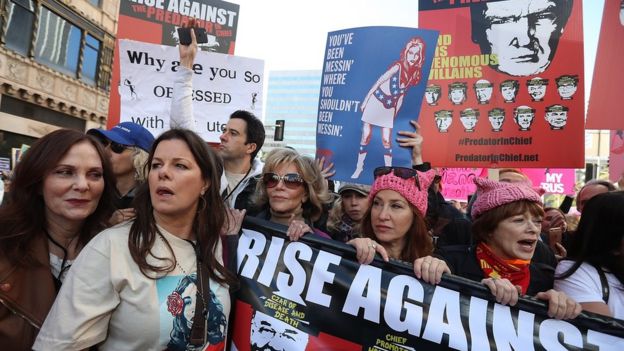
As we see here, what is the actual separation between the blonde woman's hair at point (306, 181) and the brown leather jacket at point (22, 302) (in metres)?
1.45


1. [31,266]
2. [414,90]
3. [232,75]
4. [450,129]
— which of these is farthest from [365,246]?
[232,75]

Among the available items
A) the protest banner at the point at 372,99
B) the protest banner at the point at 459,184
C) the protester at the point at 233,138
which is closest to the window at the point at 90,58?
the protest banner at the point at 459,184

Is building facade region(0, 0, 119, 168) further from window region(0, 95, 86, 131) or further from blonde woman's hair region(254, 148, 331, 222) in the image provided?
blonde woman's hair region(254, 148, 331, 222)

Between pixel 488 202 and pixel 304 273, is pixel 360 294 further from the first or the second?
pixel 488 202

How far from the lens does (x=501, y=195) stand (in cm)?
263

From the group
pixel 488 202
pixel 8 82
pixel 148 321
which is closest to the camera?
pixel 148 321

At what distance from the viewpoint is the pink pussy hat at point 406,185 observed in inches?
105

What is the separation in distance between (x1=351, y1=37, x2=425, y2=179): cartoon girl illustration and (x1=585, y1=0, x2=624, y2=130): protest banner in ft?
5.42

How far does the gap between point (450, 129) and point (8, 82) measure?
2103 centimetres

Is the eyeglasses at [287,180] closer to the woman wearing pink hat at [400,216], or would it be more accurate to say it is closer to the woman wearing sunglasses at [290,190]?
the woman wearing sunglasses at [290,190]

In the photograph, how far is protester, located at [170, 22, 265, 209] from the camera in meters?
3.69

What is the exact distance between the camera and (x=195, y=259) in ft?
6.68

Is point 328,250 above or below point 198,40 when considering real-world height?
below

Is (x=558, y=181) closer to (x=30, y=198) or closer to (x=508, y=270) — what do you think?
(x=508, y=270)
